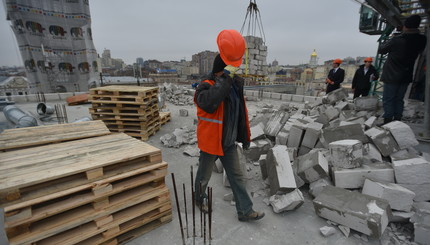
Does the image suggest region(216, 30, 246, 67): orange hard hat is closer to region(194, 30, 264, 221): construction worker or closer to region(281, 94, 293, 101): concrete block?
region(194, 30, 264, 221): construction worker

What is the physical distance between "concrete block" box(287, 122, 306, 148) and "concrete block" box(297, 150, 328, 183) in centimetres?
97

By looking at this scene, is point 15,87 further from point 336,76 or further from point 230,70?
point 336,76

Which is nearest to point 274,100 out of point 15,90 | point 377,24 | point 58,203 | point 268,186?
point 377,24

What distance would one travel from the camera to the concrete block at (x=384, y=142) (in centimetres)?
330

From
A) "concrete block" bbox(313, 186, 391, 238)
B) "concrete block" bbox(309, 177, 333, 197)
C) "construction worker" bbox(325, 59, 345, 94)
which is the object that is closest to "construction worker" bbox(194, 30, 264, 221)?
"concrete block" bbox(313, 186, 391, 238)

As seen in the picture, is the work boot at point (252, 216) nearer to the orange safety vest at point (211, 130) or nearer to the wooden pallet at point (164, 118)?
the orange safety vest at point (211, 130)

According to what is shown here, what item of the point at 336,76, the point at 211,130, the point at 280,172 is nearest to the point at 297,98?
the point at 336,76

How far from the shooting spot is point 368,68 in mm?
6332

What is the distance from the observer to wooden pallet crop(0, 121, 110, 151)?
9.11 ft

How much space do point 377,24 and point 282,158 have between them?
15859 millimetres

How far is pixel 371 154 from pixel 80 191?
168 inches

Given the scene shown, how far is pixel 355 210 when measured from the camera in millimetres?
2453

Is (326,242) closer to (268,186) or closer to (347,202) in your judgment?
(347,202)

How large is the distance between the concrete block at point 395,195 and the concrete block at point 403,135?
3.02 ft
